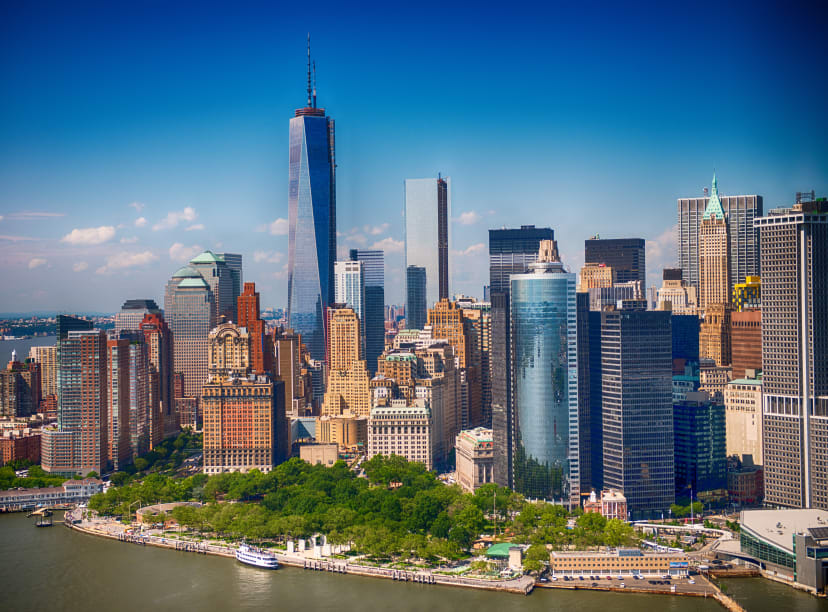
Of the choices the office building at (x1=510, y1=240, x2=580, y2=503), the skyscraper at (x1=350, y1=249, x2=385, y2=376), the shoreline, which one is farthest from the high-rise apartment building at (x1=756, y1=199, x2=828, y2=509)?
the skyscraper at (x1=350, y1=249, x2=385, y2=376)

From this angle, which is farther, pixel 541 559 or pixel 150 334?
pixel 150 334

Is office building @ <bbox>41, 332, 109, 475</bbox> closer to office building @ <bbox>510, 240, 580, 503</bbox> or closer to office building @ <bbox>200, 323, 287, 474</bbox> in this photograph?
office building @ <bbox>200, 323, 287, 474</bbox>

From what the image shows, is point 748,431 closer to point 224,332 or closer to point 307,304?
point 224,332

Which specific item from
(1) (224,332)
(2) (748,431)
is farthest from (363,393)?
(2) (748,431)

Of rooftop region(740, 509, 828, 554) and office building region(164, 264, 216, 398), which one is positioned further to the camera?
office building region(164, 264, 216, 398)

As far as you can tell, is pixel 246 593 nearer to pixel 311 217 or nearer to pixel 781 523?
pixel 781 523

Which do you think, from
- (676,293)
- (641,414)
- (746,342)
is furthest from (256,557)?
(676,293)
